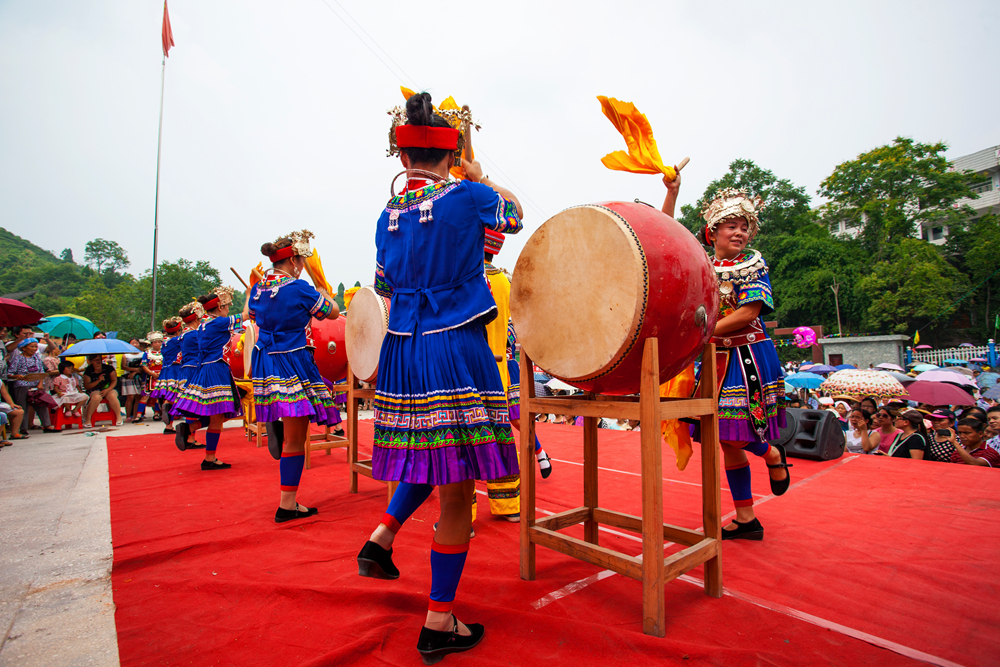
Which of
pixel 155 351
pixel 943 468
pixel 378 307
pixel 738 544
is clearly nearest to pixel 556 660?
pixel 738 544

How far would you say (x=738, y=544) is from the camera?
9.18 feet

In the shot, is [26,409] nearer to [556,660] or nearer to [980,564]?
[556,660]

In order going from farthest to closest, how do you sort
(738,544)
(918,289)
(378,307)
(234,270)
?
(918,289) → (234,270) → (378,307) → (738,544)

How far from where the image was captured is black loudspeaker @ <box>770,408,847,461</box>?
5223 millimetres

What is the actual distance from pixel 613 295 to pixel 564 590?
132cm

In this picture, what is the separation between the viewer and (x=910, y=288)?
24375 millimetres

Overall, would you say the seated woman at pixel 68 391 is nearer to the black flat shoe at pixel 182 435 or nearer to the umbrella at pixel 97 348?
the umbrella at pixel 97 348

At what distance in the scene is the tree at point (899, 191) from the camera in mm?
27734

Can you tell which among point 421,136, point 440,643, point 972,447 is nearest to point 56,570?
point 440,643

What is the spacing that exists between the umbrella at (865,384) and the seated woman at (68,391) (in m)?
13.2

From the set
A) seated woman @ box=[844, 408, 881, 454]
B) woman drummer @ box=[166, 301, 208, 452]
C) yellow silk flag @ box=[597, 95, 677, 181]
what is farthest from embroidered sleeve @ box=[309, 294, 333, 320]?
seated woman @ box=[844, 408, 881, 454]

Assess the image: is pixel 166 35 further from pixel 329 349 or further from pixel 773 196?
pixel 773 196

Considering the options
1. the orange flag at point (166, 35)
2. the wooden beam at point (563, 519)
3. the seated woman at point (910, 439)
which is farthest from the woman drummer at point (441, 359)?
the orange flag at point (166, 35)

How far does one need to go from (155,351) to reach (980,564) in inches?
536
